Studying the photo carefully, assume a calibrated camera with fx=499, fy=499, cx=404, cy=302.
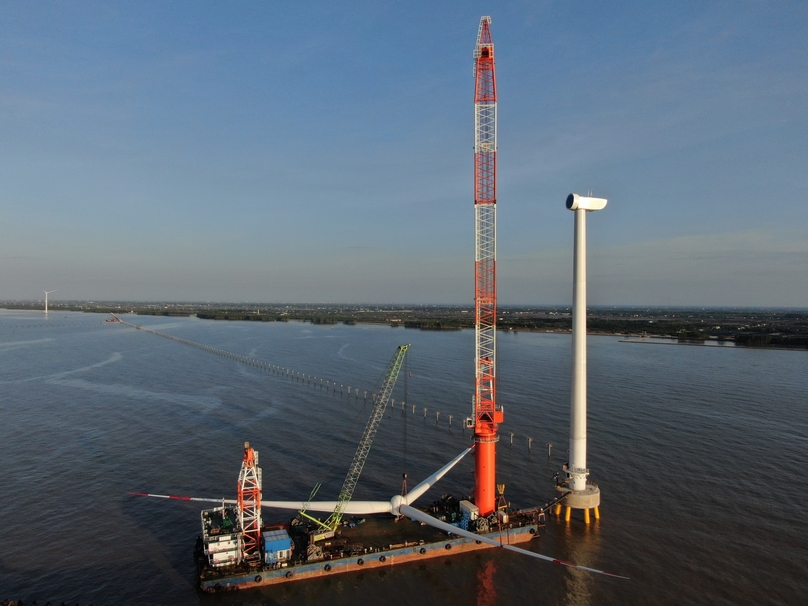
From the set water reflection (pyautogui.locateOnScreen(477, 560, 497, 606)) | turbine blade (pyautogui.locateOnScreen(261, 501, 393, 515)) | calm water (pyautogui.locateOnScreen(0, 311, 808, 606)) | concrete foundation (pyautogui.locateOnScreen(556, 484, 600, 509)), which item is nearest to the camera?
water reflection (pyautogui.locateOnScreen(477, 560, 497, 606))

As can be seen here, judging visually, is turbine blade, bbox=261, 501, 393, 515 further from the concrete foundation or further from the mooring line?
the concrete foundation

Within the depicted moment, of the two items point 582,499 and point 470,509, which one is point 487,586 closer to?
point 470,509

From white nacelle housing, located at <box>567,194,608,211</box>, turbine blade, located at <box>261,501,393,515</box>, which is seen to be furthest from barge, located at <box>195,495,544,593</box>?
white nacelle housing, located at <box>567,194,608,211</box>

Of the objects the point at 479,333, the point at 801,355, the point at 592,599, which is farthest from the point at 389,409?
the point at 801,355

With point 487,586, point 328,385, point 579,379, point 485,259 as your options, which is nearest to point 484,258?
point 485,259

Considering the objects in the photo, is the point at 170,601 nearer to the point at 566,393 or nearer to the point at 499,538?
the point at 499,538

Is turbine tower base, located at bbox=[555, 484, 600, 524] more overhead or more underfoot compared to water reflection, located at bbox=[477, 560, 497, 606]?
more overhead
